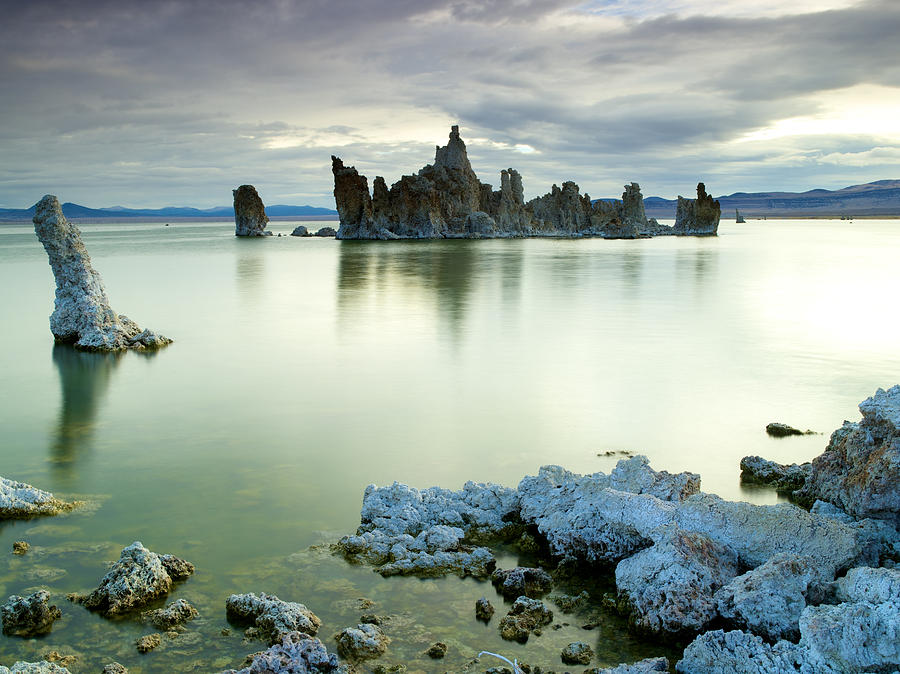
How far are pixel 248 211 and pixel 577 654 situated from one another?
73.3m

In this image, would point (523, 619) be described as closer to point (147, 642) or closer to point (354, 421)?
point (147, 642)

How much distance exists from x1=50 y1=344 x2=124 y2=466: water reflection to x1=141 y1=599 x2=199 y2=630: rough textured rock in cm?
299

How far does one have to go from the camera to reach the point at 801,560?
3.57 meters

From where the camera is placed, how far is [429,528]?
4.72 m

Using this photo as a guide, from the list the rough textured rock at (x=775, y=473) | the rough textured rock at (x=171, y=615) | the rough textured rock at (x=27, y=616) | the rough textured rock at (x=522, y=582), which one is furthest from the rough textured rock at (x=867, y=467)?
the rough textured rock at (x=27, y=616)

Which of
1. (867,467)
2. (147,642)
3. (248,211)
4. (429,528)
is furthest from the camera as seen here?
(248,211)

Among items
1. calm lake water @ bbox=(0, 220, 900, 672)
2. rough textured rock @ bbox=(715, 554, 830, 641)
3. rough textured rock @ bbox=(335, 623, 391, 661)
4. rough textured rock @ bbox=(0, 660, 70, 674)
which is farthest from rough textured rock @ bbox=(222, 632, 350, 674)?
rough textured rock @ bbox=(715, 554, 830, 641)

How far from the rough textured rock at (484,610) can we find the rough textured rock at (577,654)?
47 centimetres

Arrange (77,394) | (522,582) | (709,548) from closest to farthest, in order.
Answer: (709,548) < (522,582) < (77,394)

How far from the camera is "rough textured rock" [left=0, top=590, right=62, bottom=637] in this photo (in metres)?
3.62

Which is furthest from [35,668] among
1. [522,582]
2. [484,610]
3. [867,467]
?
[867,467]

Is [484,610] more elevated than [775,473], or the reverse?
[775,473]

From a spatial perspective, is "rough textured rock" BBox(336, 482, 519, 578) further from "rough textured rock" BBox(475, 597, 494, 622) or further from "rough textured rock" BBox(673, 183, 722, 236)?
"rough textured rock" BBox(673, 183, 722, 236)

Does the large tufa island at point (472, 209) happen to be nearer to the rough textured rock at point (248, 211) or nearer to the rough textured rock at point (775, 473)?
the rough textured rock at point (248, 211)
